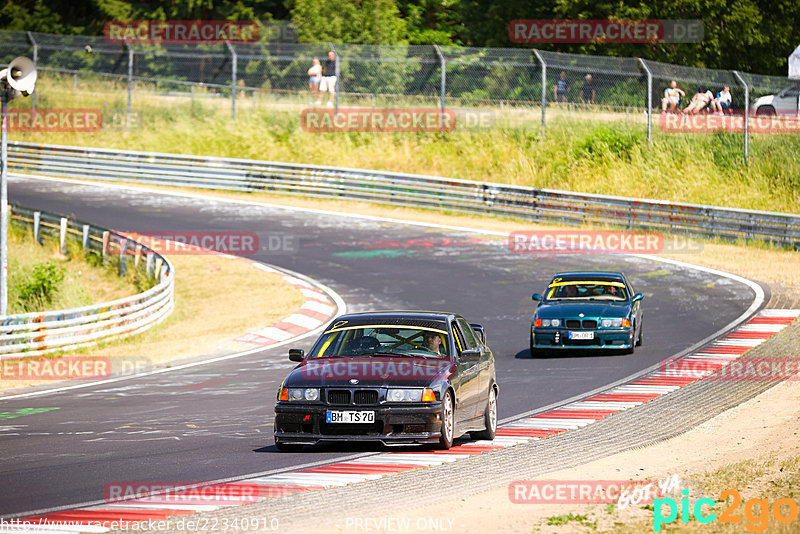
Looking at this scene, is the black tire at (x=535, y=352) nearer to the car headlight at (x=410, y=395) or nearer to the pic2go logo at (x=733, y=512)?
the car headlight at (x=410, y=395)

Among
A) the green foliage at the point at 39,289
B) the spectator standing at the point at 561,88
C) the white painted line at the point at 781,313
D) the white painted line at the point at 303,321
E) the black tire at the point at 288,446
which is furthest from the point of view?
the spectator standing at the point at 561,88

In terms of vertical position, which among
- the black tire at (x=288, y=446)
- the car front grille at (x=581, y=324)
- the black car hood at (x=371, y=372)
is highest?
the black car hood at (x=371, y=372)

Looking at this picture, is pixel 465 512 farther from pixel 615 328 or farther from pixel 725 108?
pixel 725 108

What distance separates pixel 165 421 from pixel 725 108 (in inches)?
956

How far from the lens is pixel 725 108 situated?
33906mm

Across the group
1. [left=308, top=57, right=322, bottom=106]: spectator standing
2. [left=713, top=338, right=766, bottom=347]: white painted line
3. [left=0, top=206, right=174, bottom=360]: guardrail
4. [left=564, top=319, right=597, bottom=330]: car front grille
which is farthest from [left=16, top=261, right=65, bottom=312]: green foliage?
[left=308, top=57, right=322, bottom=106]: spectator standing

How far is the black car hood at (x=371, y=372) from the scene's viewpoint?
10.9m

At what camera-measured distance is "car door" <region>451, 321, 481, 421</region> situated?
11.5 meters

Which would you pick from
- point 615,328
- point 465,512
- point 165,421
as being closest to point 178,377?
point 165,421

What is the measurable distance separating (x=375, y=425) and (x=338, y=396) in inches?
16.7

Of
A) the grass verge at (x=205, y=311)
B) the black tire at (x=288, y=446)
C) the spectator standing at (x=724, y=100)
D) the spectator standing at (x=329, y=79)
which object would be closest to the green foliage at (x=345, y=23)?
the spectator standing at (x=329, y=79)

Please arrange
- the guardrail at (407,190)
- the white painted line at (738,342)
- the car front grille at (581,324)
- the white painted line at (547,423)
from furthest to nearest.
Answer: the guardrail at (407,190) → the white painted line at (738,342) → the car front grille at (581,324) → the white painted line at (547,423)

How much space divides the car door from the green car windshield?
7.60 meters

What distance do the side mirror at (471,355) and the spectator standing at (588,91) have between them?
2477 cm
